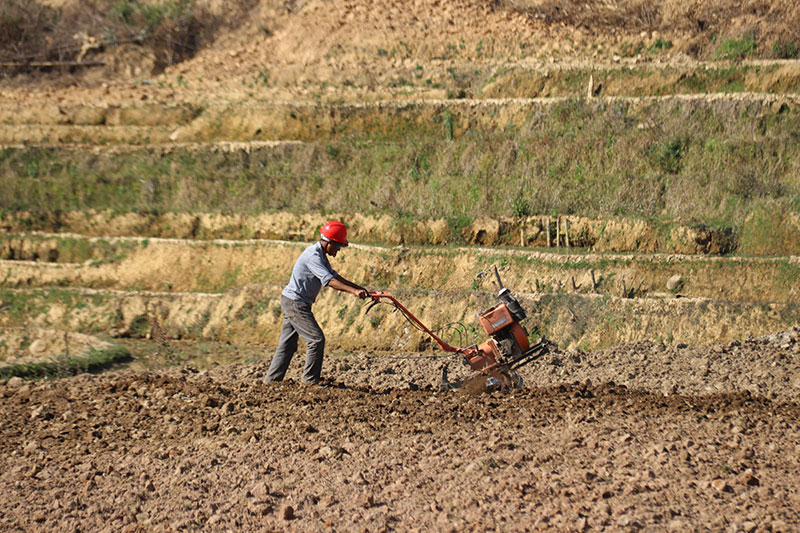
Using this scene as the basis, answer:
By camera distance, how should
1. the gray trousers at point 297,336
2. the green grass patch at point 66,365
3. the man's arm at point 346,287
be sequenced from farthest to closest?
1. the green grass patch at point 66,365
2. the gray trousers at point 297,336
3. the man's arm at point 346,287

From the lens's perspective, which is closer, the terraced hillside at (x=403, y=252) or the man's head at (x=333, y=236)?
the terraced hillside at (x=403, y=252)

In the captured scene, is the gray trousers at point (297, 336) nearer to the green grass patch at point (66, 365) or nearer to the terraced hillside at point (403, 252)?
the terraced hillside at point (403, 252)

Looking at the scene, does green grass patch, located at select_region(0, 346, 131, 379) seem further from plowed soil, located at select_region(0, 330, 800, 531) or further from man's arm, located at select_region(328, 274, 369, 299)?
man's arm, located at select_region(328, 274, 369, 299)

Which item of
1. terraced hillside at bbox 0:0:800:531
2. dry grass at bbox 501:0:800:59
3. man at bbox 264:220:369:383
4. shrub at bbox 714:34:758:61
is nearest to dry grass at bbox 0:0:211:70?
terraced hillside at bbox 0:0:800:531

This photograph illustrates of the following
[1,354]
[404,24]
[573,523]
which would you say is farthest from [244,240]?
[573,523]

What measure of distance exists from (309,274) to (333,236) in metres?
0.56

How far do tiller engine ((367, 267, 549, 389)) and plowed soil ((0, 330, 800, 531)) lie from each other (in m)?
0.36

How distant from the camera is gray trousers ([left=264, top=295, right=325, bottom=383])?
9250mm

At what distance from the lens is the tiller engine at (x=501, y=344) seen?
8750mm

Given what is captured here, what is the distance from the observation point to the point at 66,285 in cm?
1928

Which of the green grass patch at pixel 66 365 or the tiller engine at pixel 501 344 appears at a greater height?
the tiller engine at pixel 501 344

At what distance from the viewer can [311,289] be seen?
9.25m

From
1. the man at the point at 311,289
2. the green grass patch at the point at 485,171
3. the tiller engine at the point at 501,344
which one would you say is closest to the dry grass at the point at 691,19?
→ the green grass patch at the point at 485,171

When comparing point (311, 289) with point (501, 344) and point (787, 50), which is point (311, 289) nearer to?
point (501, 344)
